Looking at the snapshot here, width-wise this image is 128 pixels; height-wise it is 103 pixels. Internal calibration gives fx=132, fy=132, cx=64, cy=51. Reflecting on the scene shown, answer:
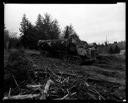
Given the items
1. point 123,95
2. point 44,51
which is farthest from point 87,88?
point 44,51

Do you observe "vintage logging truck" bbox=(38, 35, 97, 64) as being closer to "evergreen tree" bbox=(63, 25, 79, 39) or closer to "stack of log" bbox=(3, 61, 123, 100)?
"stack of log" bbox=(3, 61, 123, 100)

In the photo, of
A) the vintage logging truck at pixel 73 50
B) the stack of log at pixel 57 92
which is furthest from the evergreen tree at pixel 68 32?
the stack of log at pixel 57 92

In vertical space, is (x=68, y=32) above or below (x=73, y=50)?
above

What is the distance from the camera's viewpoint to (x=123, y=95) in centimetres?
392

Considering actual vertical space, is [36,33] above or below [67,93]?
above

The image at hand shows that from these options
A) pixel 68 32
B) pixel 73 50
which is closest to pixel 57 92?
pixel 73 50

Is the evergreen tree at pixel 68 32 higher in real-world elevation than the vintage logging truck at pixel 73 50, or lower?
higher

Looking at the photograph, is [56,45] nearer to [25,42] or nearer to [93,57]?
[93,57]

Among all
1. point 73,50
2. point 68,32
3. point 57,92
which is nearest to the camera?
point 57,92

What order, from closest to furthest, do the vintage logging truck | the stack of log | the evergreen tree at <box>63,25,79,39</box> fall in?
1. the stack of log
2. the vintage logging truck
3. the evergreen tree at <box>63,25,79,39</box>

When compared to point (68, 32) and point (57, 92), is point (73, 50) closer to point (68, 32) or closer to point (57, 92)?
point (57, 92)

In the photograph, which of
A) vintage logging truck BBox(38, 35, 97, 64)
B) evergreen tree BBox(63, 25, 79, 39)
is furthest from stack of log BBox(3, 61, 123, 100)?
evergreen tree BBox(63, 25, 79, 39)

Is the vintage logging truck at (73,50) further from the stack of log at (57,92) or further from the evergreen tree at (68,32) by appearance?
the evergreen tree at (68,32)

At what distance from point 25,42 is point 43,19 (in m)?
5.48
